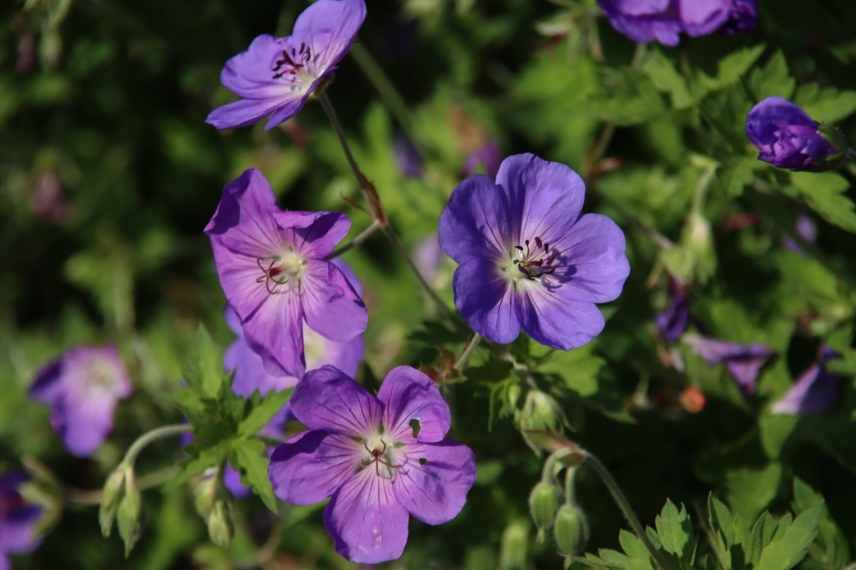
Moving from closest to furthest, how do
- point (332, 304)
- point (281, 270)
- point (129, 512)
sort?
point (332, 304) < point (281, 270) < point (129, 512)

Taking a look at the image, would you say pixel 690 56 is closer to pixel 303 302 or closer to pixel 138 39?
pixel 303 302

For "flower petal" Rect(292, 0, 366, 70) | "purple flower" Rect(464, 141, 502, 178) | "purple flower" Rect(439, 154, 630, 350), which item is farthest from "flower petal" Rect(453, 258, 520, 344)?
"purple flower" Rect(464, 141, 502, 178)

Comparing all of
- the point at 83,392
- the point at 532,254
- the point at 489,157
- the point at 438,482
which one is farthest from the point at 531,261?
the point at 83,392

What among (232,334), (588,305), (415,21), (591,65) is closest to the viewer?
(588,305)

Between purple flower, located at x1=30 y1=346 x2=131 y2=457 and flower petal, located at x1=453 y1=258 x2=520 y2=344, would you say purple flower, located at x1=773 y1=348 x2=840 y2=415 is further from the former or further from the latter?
purple flower, located at x1=30 y1=346 x2=131 y2=457

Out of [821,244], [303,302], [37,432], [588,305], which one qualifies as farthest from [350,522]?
[37,432]

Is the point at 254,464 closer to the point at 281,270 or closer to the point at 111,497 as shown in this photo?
the point at 111,497
